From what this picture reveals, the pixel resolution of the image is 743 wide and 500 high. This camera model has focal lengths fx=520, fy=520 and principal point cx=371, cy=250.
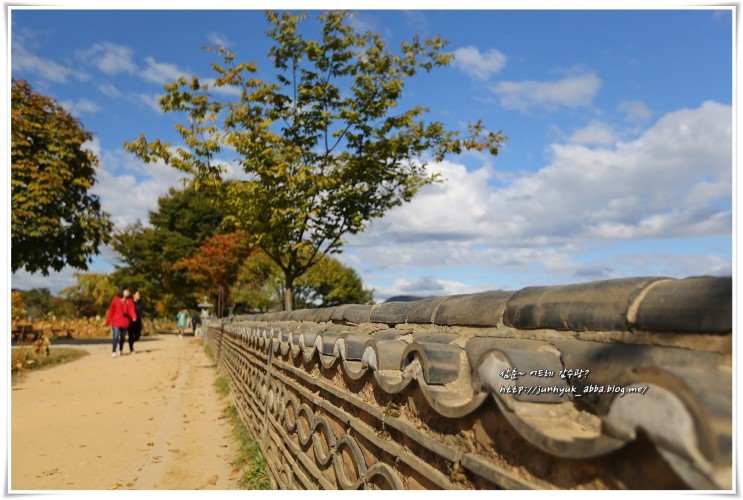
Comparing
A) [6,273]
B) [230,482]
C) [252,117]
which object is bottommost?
[230,482]

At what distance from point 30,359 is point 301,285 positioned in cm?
1162

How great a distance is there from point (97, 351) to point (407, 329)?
16.9 m

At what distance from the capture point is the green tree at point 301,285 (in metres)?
22.4

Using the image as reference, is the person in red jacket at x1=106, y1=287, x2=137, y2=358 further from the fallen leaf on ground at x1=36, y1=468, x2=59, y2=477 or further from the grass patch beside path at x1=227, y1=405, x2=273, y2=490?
the fallen leaf on ground at x1=36, y1=468, x2=59, y2=477

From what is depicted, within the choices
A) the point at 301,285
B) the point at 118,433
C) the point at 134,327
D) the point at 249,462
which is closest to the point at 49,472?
the point at 118,433

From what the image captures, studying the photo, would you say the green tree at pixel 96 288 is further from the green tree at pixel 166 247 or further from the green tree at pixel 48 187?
the green tree at pixel 48 187

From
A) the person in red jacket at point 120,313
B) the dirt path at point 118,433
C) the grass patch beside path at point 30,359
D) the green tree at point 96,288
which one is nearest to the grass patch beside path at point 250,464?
the dirt path at point 118,433

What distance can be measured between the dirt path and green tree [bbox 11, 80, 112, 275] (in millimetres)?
Result: 7494

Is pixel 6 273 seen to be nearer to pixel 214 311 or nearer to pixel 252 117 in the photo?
pixel 252 117

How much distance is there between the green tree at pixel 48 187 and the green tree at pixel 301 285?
6466 millimetres

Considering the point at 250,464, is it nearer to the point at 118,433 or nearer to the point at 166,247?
the point at 118,433

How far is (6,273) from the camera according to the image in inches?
145
